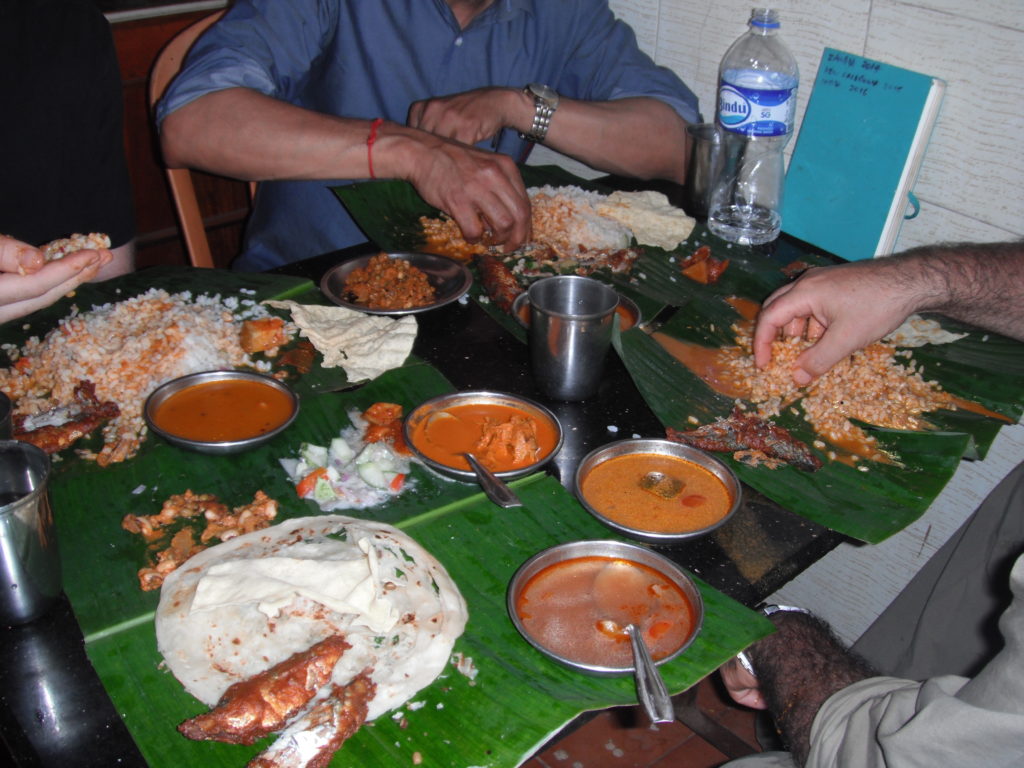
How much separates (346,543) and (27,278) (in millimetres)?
1093

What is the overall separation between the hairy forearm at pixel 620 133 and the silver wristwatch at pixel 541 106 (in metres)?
0.03

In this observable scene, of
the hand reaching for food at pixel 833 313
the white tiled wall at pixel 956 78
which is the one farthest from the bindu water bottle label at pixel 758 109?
the hand reaching for food at pixel 833 313

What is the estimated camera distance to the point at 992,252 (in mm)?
2559

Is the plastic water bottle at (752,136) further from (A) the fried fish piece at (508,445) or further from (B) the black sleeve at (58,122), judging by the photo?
(B) the black sleeve at (58,122)

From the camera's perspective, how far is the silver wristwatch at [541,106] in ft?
11.0

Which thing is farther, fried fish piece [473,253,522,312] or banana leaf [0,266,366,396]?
fried fish piece [473,253,522,312]

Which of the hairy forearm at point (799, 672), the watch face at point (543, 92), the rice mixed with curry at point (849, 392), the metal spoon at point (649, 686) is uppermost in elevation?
the watch face at point (543, 92)

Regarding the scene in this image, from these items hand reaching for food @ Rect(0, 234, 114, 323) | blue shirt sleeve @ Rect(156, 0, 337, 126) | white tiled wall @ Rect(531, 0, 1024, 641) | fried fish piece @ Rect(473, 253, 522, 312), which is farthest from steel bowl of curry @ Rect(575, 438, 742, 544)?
blue shirt sleeve @ Rect(156, 0, 337, 126)

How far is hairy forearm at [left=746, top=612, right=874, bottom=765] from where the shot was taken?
6.24 feet

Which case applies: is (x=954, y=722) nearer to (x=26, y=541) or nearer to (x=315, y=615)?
(x=315, y=615)

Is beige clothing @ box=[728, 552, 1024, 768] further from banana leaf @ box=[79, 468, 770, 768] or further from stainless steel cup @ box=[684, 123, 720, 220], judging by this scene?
stainless steel cup @ box=[684, 123, 720, 220]

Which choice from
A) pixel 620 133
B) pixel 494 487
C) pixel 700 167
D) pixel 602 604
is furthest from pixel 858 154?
pixel 602 604

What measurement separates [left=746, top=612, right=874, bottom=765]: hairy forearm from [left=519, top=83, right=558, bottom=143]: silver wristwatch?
7.13ft

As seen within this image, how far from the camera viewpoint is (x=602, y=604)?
158 centimetres
